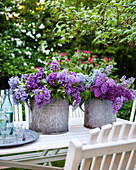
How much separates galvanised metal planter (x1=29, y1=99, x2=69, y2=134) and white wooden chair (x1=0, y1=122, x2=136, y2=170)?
0.62m

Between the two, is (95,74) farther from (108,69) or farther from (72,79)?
(72,79)

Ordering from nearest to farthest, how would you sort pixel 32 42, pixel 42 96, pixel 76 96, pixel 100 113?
pixel 42 96 < pixel 76 96 < pixel 100 113 < pixel 32 42

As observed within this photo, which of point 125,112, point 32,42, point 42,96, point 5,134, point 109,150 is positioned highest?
point 32,42

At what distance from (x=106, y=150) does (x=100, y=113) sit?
0.96 meters

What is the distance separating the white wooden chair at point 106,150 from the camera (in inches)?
32.2

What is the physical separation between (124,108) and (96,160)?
4401 millimetres

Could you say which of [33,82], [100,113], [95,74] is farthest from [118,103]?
[33,82]

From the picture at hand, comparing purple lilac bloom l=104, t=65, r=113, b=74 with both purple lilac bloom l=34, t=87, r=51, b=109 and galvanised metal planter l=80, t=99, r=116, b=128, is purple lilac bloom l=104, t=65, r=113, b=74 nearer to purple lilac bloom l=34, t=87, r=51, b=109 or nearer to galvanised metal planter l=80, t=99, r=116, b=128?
Result: galvanised metal planter l=80, t=99, r=116, b=128

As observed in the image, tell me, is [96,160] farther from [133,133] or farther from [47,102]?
[47,102]

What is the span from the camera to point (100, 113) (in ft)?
6.00

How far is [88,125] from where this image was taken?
1907 millimetres

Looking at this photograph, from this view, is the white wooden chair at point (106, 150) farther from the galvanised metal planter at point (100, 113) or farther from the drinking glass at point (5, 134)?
the galvanised metal planter at point (100, 113)

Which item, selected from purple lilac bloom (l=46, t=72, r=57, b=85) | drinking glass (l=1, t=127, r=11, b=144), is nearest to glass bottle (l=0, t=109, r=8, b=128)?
drinking glass (l=1, t=127, r=11, b=144)

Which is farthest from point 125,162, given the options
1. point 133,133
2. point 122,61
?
point 122,61
